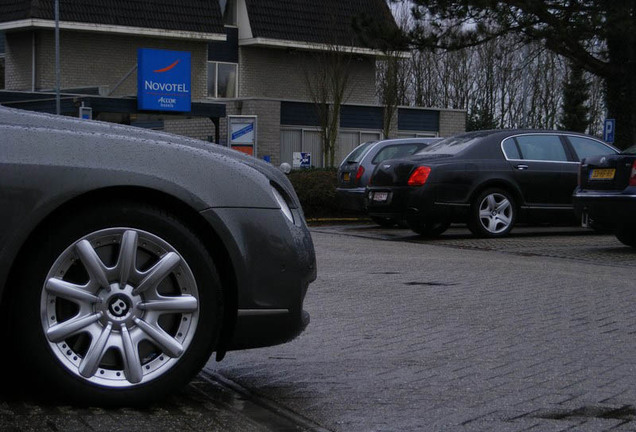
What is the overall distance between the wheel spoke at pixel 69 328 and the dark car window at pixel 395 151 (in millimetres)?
15980

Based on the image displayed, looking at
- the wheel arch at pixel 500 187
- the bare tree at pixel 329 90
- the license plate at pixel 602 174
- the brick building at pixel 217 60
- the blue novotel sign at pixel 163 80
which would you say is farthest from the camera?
the bare tree at pixel 329 90

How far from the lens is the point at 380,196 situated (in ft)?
56.4

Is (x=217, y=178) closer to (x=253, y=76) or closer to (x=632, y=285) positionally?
(x=632, y=285)

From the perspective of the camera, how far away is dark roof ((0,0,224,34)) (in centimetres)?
4184

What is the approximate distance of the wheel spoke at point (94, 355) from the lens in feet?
15.2

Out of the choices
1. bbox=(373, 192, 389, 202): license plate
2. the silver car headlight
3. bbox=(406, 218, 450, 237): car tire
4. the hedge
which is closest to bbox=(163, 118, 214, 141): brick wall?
the hedge

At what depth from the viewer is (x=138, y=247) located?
4770 mm

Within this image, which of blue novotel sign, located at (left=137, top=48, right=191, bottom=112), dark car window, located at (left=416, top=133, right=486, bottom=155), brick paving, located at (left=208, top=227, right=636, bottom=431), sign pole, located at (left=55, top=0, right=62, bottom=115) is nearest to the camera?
brick paving, located at (left=208, top=227, right=636, bottom=431)

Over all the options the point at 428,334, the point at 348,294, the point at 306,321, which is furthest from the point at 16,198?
the point at 348,294

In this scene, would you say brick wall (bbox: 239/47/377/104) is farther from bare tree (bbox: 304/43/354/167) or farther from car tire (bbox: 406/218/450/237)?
car tire (bbox: 406/218/450/237)

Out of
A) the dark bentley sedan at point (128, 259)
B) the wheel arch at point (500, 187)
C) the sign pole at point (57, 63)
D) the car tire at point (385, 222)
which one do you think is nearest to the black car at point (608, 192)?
the wheel arch at point (500, 187)

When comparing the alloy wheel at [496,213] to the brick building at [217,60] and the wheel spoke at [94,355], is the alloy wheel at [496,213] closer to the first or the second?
the wheel spoke at [94,355]

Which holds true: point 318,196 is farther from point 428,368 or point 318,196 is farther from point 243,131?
point 428,368

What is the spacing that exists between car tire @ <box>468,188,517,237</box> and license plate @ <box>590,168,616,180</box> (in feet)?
8.49
